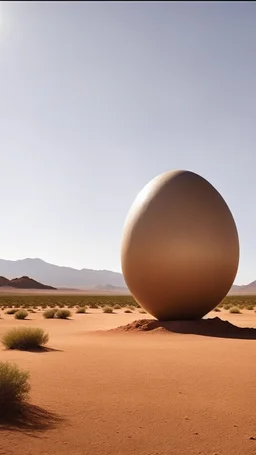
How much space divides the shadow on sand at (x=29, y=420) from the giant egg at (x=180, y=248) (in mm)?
11647

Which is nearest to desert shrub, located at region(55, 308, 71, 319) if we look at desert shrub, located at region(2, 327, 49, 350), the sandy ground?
desert shrub, located at region(2, 327, 49, 350)

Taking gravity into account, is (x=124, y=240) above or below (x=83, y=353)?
above

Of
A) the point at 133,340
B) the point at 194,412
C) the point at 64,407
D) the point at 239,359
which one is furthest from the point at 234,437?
the point at 133,340

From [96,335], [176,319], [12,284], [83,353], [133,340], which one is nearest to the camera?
[83,353]

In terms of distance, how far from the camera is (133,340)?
15.9m

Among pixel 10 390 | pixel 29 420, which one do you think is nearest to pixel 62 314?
pixel 10 390

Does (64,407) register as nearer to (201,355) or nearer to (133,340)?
(201,355)

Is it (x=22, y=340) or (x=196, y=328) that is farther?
(x=196, y=328)

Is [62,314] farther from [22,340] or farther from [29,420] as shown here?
[29,420]

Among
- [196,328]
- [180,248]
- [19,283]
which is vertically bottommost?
[196,328]

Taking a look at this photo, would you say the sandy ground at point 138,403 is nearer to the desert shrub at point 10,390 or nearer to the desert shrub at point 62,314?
the desert shrub at point 10,390

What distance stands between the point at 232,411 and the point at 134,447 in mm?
2075

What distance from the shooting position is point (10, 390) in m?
6.72

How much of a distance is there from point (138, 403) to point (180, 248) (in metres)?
11.0
